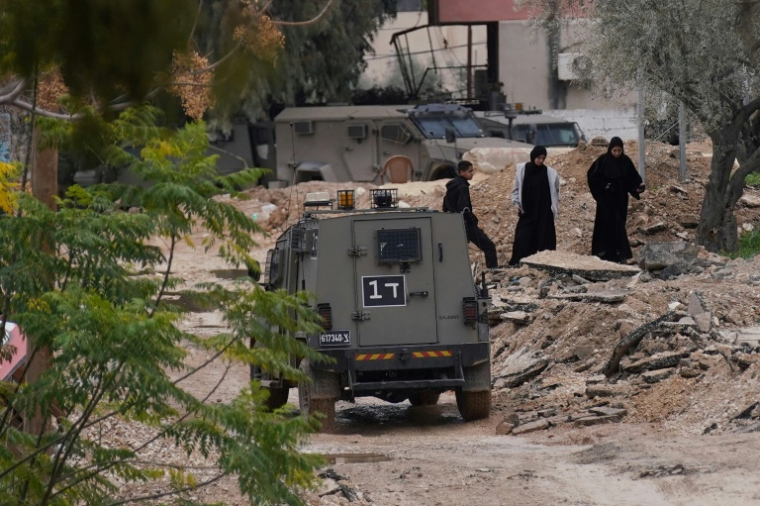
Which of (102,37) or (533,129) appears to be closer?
(102,37)

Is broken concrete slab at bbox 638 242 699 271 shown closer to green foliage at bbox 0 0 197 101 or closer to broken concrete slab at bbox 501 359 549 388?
broken concrete slab at bbox 501 359 549 388

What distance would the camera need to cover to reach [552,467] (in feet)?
30.8

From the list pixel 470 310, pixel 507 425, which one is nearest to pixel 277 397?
pixel 470 310

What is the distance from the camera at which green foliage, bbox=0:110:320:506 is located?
6270mm

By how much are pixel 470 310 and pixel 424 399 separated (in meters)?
1.98

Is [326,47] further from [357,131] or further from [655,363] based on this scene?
[655,363]

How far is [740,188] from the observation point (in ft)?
62.3

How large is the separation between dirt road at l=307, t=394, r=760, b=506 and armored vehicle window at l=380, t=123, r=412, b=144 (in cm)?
1941

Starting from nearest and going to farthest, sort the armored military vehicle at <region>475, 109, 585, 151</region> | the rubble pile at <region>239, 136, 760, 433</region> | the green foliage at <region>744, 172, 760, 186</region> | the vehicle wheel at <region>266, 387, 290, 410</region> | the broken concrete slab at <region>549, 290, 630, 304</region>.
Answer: the rubble pile at <region>239, 136, 760, 433</region>
the vehicle wheel at <region>266, 387, 290, 410</region>
the broken concrete slab at <region>549, 290, 630, 304</region>
the green foliage at <region>744, 172, 760, 186</region>
the armored military vehicle at <region>475, 109, 585, 151</region>

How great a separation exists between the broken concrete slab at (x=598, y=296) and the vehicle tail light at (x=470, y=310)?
321 cm

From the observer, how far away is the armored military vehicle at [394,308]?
1130 centimetres

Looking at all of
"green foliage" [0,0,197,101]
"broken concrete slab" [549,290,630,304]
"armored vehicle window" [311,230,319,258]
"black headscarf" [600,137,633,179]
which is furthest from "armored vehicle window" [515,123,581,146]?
"green foliage" [0,0,197,101]

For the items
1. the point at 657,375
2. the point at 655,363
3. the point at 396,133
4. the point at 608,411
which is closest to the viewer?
the point at 608,411

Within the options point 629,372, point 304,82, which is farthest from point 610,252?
point 304,82
